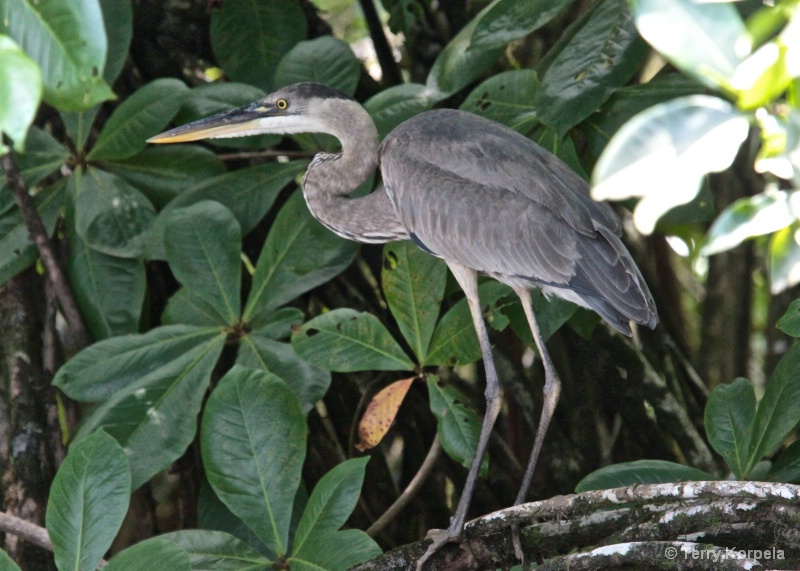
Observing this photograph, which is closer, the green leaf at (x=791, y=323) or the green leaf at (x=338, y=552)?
the green leaf at (x=791, y=323)

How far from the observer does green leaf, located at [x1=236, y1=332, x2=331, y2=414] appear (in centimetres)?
247

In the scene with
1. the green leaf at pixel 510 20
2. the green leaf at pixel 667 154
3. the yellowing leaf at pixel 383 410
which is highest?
the green leaf at pixel 510 20

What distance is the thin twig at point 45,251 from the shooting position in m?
2.50

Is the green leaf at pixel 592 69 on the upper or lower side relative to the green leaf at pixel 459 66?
lower

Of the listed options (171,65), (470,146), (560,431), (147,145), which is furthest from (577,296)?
(171,65)

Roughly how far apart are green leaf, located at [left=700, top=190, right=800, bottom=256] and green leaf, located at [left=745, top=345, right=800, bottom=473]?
51.1 inches

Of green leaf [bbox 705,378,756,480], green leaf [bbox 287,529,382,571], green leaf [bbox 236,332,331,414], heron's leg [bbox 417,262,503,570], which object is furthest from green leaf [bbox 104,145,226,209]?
green leaf [bbox 705,378,756,480]

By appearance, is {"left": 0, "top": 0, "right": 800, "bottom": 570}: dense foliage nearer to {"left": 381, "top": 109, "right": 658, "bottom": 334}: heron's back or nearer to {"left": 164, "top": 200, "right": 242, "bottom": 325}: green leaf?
{"left": 164, "top": 200, "right": 242, "bottom": 325}: green leaf

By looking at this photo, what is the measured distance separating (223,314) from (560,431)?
3.91ft

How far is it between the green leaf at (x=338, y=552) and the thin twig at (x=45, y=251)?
38.8 inches

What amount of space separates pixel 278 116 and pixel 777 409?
57.3 inches

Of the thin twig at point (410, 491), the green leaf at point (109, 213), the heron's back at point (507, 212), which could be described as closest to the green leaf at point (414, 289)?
the heron's back at point (507, 212)

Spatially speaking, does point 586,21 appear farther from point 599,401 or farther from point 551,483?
point 551,483

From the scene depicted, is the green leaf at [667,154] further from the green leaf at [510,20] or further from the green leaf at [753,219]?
the green leaf at [510,20]
